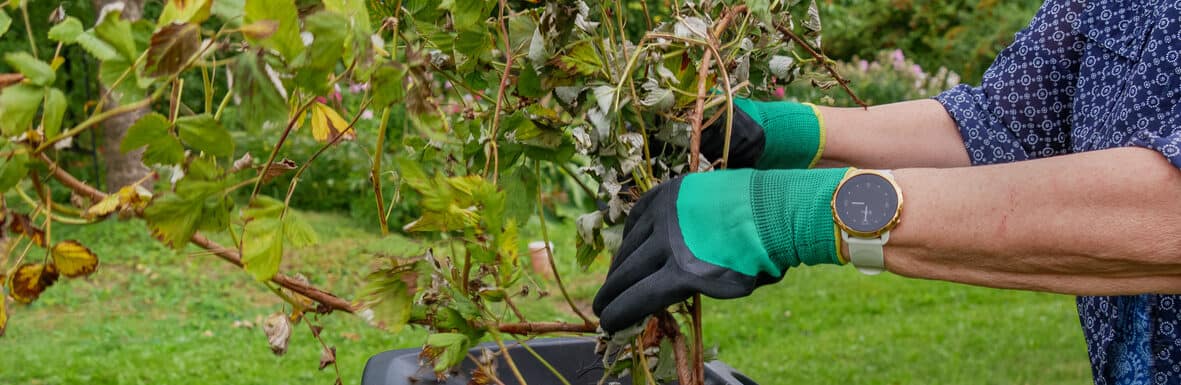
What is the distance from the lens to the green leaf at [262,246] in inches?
35.5

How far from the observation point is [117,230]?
6520 millimetres

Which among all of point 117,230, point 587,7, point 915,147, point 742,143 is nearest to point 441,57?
point 587,7

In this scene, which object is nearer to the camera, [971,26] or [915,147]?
[915,147]

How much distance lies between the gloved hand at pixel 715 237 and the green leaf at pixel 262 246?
428 millimetres

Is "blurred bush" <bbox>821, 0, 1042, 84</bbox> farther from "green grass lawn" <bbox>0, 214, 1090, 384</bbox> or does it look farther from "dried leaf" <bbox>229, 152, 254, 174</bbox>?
"dried leaf" <bbox>229, 152, 254, 174</bbox>

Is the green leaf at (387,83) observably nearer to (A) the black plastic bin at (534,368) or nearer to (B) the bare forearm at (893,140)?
(A) the black plastic bin at (534,368)

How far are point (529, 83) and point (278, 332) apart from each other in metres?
0.41

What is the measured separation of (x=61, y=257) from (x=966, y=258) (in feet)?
3.40

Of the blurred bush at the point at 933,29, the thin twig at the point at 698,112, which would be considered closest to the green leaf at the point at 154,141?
the thin twig at the point at 698,112

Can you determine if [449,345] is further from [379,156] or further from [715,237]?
[715,237]

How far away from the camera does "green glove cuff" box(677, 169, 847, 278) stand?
1239mm

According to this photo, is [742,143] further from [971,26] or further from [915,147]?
[971,26]

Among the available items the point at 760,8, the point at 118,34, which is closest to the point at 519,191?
the point at 760,8

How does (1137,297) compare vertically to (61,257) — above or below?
below
